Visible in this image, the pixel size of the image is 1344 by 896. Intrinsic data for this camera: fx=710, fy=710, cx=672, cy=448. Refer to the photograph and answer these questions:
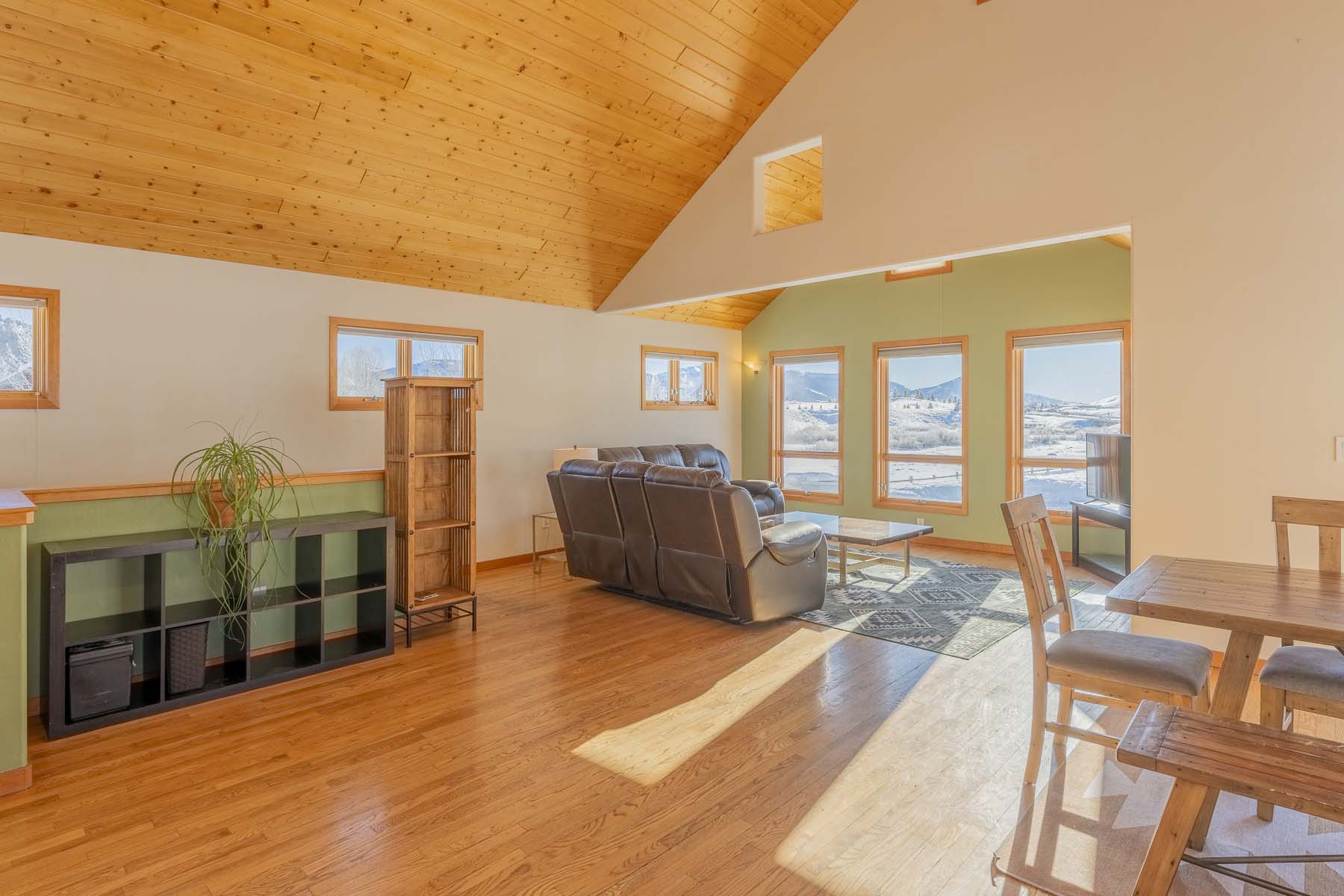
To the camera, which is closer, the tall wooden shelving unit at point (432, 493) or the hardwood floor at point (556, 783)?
the hardwood floor at point (556, 783)

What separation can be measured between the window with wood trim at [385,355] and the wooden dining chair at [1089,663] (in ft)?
13.4

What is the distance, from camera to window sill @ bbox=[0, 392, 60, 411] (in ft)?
13.4

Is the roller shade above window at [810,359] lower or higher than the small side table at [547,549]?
higher

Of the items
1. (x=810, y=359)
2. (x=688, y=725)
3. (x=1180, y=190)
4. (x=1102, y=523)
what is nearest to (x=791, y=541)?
(x=688, y=725)

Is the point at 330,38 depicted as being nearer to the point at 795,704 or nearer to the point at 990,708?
the point at 795,704

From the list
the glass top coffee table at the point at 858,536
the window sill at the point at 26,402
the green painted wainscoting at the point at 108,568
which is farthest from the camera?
the glass top coffee table at the point at 858,536

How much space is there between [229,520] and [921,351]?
6350 millimetres

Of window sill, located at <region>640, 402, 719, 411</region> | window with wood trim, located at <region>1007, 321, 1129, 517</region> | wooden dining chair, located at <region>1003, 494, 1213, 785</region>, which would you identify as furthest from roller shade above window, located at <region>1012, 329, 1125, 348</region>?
wooden dining chair, located at <region>1003, 494, 1213, 785</region>

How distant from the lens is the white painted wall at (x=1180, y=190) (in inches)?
131

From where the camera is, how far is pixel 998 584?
5609 mm

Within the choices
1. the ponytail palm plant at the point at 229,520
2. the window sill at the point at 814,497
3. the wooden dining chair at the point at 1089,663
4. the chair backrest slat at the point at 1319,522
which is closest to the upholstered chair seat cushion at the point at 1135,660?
the wooden dining chair at the point at 1089,663

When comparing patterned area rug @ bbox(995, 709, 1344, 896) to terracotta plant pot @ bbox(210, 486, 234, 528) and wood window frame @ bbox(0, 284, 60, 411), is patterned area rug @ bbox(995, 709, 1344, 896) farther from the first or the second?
wood window frame @ bbox(0, 284, 60, 411)

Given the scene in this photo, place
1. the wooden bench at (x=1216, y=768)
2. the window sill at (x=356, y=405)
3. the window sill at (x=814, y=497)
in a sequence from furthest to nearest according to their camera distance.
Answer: the window sill at (x=814, y=497) → the window sill at (x=356, y=405) → the wooden bench at (x=1216, y=768)

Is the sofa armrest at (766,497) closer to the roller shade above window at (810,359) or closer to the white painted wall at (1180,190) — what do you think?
the roller shade above window at (810,359)
